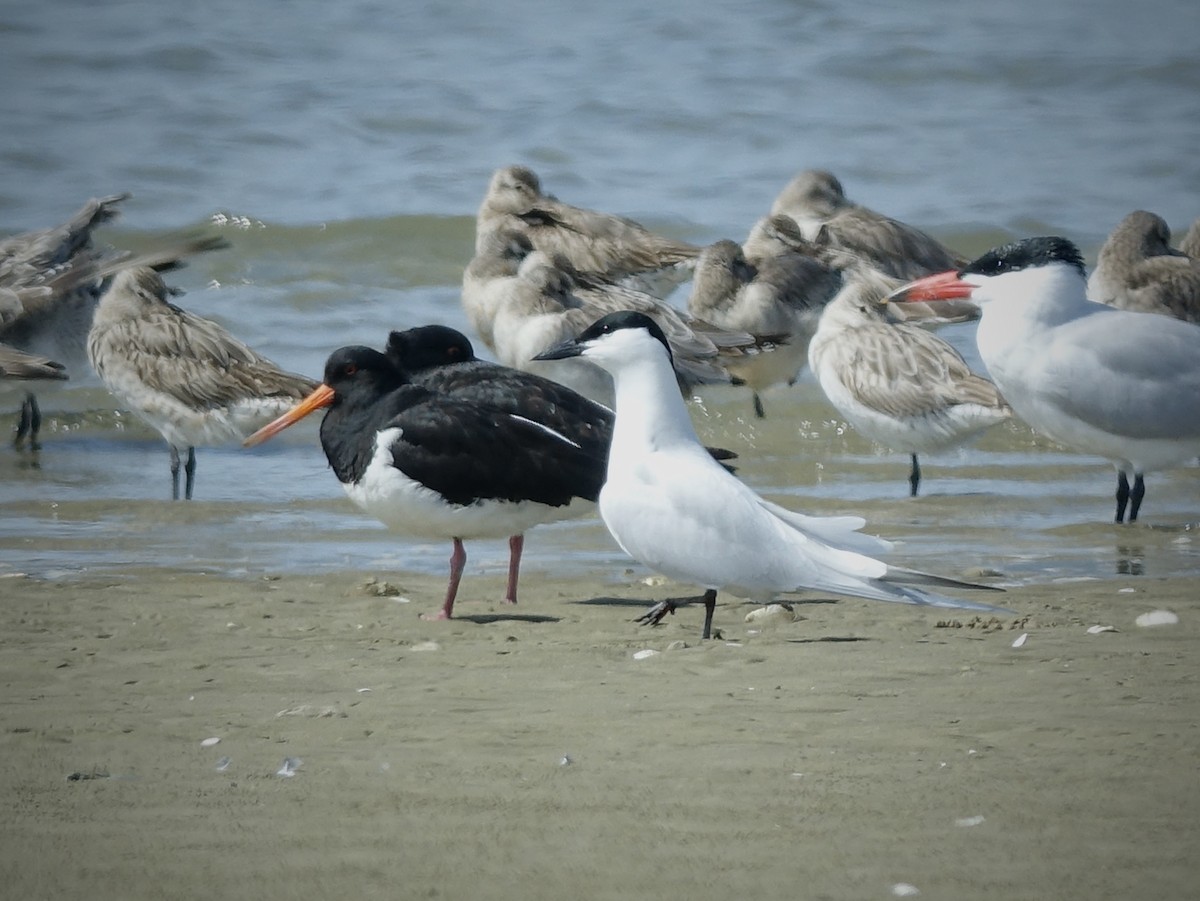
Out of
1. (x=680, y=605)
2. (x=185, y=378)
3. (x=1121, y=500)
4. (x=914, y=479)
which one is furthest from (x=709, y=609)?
(x=185, y=378)

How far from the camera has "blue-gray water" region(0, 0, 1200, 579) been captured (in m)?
9.67

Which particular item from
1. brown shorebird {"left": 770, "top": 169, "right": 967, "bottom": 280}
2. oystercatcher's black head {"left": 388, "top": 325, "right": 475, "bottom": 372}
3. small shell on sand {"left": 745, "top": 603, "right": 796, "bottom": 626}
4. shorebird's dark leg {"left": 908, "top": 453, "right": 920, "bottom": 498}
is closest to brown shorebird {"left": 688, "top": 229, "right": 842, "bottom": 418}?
brown shorebird {"left": 770, "top": 169, "right": 967, "bottom": 280}

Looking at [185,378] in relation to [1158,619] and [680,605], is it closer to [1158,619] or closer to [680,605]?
[680,605]

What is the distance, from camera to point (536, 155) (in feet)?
65.9

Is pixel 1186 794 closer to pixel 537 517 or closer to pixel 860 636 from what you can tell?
pixel 860 636

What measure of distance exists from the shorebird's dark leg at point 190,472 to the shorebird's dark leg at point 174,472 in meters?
0.05

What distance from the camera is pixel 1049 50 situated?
23.8 m

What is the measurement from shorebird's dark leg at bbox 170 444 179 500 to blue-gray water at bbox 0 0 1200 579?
0.10 meters

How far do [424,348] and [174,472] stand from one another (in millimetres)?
2467

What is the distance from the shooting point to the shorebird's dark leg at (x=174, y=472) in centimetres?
978

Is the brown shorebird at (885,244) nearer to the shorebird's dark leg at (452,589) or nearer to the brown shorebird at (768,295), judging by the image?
the brown shorebird at (768,295)

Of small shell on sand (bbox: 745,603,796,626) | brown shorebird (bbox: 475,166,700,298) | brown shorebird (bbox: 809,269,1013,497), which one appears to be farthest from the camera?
brown shorebird (bbox: 475,166,700,298)

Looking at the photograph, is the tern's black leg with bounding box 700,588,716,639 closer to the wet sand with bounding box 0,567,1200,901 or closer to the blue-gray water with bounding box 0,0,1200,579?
the wet sand with bounding box 0,567,1200,901

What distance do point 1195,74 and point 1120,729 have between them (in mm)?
20575
